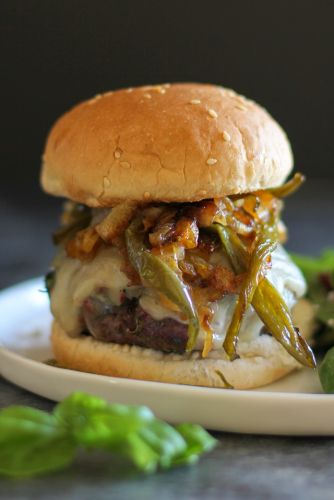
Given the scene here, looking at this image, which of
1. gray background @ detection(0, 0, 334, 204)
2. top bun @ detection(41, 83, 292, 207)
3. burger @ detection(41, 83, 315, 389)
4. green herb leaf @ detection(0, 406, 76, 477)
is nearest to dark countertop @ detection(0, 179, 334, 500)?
green herb leaf @ detection(0, 406, 76, 477)

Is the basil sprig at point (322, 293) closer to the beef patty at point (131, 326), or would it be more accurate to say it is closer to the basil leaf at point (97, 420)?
the beef patty at point (131, 326)

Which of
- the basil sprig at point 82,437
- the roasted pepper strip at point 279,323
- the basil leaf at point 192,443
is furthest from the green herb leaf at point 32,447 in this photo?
the roasted pepper strip at point 279,323

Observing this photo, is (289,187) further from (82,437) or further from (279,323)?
(82,437)

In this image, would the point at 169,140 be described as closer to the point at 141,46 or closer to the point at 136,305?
the point at 136,305

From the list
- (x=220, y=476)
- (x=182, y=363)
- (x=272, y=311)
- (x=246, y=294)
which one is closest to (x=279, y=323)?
(x=272, y=311)

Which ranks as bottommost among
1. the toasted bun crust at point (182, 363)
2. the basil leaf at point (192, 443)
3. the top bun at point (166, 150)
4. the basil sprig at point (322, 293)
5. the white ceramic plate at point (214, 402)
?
the basil sprig at point (322, 293)
